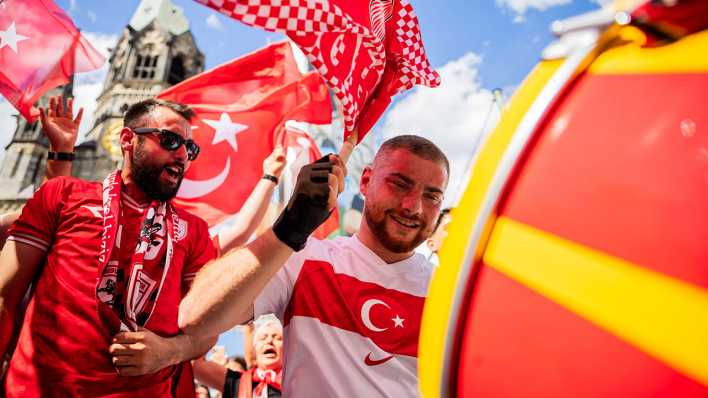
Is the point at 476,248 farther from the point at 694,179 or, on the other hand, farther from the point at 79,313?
the point at 79,313

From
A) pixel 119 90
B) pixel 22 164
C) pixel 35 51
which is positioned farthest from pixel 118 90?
pixel 35 51

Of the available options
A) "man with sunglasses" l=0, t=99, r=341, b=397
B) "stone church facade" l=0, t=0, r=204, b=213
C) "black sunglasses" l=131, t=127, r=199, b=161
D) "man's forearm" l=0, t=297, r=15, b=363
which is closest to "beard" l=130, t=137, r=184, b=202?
"man with sunglasses" l=0, t=99, r=341, b=397

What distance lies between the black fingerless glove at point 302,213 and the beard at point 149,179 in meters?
1.40

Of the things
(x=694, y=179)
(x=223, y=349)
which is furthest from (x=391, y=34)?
(x=223, y=349)

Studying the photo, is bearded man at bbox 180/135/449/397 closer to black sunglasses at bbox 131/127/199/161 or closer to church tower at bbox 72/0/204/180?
black sunglasses at bbox 131/127/199/161

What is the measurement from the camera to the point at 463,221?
1.90ft

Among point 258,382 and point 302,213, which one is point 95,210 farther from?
point 258,382

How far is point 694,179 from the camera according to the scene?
0.43m

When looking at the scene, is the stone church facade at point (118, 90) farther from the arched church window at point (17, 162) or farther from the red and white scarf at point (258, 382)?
the red and white scarf at point (258, 382)

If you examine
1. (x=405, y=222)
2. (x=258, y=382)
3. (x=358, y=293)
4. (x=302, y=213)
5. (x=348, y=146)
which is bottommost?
(x=258, y=382)

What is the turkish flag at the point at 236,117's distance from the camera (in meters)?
4.55

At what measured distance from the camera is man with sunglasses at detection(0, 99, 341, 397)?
178 centimetres

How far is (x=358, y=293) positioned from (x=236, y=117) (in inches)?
135

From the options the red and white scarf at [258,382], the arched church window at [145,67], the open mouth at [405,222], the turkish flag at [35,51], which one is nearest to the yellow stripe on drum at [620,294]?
the open mouth at [405,222]
